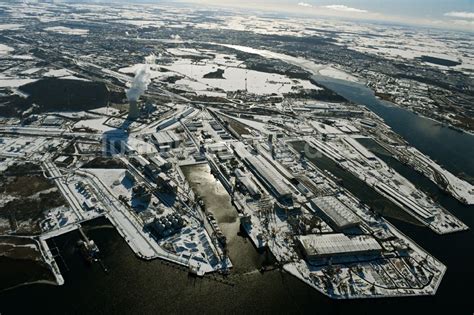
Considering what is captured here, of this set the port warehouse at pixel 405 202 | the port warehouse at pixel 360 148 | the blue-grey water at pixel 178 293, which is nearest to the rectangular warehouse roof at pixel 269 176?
the blue-grey water at pixel 178 293

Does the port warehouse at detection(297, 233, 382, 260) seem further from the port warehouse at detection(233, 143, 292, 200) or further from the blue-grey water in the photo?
the port warehouse at detection(233, 143, 292, 200)

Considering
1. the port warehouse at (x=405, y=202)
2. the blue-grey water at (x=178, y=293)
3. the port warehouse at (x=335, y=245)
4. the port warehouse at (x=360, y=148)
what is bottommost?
the blue-grey water at (x=178, y=293)

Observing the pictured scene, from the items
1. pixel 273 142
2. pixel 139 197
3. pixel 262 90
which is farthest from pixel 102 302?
pixel 262 90

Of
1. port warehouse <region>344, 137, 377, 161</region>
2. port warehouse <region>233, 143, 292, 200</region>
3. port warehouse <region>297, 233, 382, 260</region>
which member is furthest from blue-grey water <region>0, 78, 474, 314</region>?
port warehouse <region>344, 137, 377, 161</region>

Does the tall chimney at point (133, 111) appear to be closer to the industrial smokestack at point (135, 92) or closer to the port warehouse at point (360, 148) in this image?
the industrial smokestack at point (135, 92)

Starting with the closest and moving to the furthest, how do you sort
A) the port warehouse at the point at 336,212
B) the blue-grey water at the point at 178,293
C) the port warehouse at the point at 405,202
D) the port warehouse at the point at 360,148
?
the blue-grey water at the point at 178,293
the port warehouse at the point at 336,212
the port warehouse at the point at 405,202
the port warehouse at the point at 360,148

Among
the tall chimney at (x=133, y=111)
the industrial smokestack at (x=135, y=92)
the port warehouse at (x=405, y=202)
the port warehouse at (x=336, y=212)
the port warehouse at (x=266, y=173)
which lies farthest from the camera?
the tall chimney at (x=133, y=111)

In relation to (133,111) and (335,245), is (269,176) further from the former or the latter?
(133,111)
